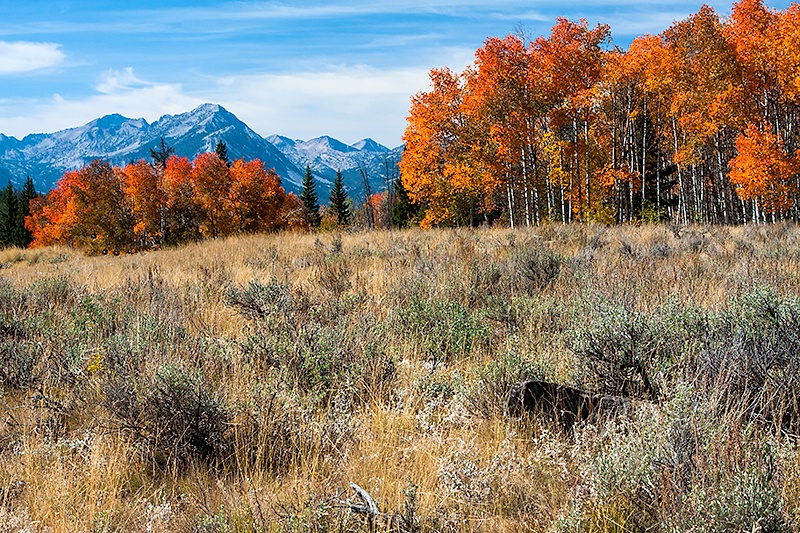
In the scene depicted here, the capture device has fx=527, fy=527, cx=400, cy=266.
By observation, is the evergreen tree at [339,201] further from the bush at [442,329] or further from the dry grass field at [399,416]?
the dry grass field at [399,416]

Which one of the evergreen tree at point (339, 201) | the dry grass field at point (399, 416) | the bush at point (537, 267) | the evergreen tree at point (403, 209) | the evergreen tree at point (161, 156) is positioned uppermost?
the evergreen tree at point (161, 156)

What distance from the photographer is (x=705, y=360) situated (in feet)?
9.77

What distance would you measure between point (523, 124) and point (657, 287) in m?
19.1

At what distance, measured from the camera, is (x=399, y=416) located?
294 cm

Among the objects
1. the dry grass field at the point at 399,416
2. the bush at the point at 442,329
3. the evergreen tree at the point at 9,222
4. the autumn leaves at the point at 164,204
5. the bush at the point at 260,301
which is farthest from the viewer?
the evergreen tree at the point at 9,222

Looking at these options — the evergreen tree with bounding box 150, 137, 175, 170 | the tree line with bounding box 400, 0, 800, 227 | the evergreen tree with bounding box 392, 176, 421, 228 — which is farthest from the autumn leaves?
the tree line with bounding box 400, 0, 800, 227

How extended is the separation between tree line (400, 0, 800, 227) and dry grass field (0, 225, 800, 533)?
58.5ft

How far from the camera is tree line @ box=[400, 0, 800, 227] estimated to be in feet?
69.9

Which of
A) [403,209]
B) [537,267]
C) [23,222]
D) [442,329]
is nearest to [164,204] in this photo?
[403,209]

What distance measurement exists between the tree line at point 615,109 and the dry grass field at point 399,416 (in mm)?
17835

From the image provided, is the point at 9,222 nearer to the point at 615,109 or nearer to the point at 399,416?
the point at 615,109

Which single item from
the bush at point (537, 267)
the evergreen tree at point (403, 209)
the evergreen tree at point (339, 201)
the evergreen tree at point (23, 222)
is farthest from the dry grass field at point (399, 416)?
the evergreen tree at point (23, 222)

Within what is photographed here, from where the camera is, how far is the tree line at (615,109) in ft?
69.9

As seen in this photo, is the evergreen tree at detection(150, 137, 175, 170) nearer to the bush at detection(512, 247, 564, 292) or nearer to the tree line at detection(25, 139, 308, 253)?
the tree line at detection(25, 139, 308, 253)
